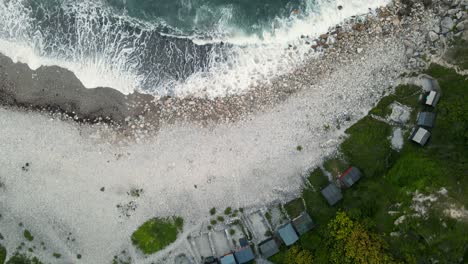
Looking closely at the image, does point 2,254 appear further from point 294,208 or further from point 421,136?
point 421,136

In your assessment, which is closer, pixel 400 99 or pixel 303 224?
pixel 303 224

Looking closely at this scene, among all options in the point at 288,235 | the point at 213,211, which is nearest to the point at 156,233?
the point at 213,211

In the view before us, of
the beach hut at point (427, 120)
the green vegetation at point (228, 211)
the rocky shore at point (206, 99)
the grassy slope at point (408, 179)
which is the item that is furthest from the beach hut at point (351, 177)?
the green vegetation at point (228, 211)

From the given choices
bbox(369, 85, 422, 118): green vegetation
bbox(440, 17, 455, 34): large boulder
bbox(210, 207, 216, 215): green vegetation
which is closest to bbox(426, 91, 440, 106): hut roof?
bbox(369, 85, 422, 118): green vegetation

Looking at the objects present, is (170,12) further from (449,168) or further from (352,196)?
(449,168)

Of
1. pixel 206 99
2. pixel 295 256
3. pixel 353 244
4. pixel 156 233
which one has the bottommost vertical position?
pixel 353 244

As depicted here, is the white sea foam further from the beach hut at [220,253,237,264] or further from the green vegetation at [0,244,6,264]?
the beach hut at [220,253,237,264]
